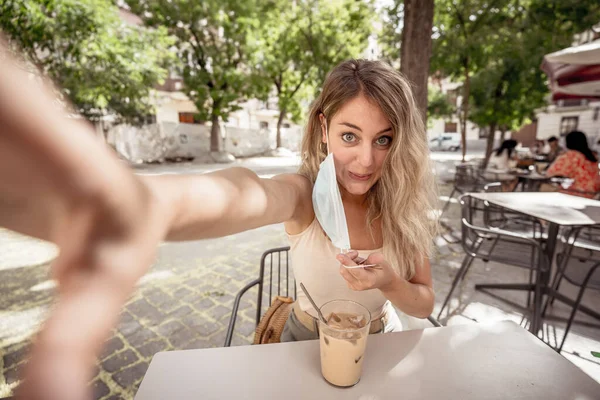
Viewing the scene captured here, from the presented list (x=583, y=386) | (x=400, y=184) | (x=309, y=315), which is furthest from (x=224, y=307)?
(x=583, y=386)

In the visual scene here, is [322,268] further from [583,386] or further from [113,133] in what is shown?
[113,133]

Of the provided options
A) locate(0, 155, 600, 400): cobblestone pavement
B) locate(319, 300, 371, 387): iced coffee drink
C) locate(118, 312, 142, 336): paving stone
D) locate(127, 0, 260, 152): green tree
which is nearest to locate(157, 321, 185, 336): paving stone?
locate(0, 155, 600, 400): cobblestone pavement

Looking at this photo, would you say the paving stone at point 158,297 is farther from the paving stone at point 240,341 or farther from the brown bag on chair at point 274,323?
the brown bag on chair at point 274,323

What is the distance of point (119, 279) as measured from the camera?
1.45ft

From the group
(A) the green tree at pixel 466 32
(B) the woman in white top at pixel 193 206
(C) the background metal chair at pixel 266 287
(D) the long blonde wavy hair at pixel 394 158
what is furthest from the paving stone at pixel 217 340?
(A) the green tree at pixel 466 32

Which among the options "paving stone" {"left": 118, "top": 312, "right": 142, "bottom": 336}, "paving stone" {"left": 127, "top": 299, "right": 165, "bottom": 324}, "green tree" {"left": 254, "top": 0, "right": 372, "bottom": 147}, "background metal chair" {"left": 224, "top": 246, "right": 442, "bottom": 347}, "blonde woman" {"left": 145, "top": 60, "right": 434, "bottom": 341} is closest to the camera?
"blonde woman" {"left": 145, "top": 60, "right": 434, "bottom": 341}

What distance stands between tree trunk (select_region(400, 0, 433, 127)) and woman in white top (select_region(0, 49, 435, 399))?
3276 mm

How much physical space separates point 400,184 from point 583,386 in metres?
1.06

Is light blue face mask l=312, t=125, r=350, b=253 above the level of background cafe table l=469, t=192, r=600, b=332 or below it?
above

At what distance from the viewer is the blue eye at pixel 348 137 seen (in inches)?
63.7

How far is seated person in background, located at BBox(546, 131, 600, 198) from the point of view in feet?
17.9

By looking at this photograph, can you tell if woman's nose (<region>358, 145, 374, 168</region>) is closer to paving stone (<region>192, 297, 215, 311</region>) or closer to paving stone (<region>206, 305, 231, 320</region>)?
paving stone (<region>206, 305, 231, 320</region>)

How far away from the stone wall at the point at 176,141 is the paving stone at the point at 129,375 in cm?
1319

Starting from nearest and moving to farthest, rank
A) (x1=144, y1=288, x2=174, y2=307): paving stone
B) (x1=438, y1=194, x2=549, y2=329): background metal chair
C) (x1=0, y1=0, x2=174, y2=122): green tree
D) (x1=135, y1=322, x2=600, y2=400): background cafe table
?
(x1=135, y1=322, x2=600, y2=400): background cafe table
(x1=438, y1=194, x2=549, y2=329): background metal chair
(x1=144, y1=288, x2=174, y2=307): paving stone
(x1=0, y1=0, x2=174, y2=122): green tree
